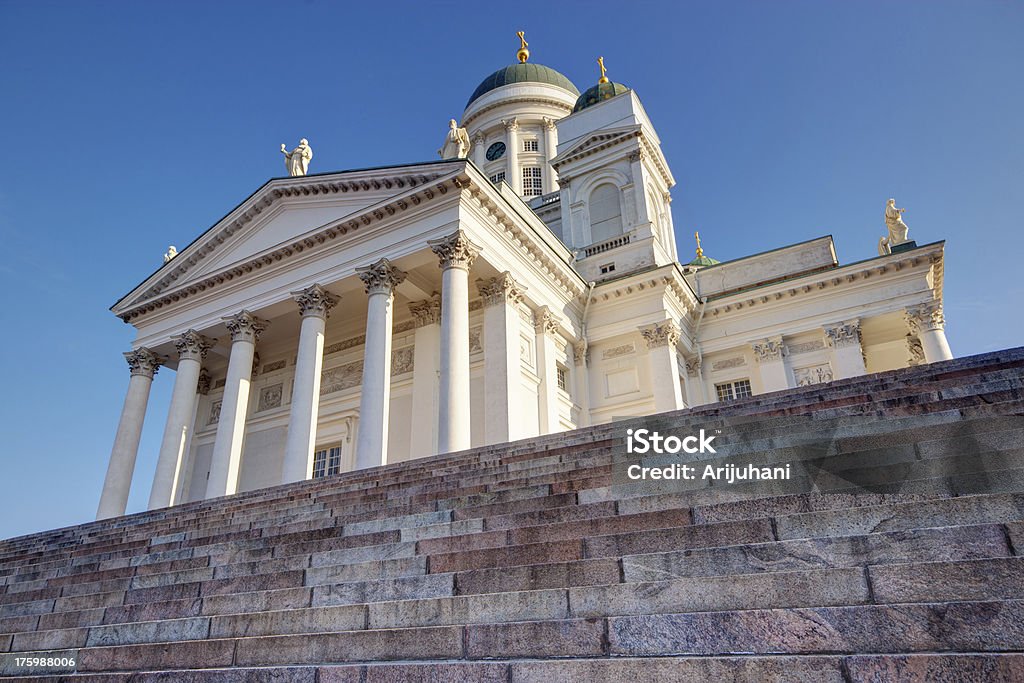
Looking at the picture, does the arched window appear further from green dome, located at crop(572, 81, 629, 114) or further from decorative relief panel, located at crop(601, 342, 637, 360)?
decorative relief panel, located at crop(601, 342, 637, 360)

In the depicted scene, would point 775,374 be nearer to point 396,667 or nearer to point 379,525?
point 379,525

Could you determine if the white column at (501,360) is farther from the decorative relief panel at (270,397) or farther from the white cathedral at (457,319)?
the decorative relief panel at (270,397)

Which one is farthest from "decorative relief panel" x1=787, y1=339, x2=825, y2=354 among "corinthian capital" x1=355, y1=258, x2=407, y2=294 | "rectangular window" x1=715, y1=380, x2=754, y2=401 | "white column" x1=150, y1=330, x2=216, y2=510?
"white column" x1=150, y1=330, x2=216, y2=510

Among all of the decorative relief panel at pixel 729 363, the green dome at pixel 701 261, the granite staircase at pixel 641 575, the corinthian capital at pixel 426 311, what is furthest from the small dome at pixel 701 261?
the granite staircase at pixel 641 575

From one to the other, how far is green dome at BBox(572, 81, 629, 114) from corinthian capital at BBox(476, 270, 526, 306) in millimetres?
13723

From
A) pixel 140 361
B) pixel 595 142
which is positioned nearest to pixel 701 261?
pixel 595 142

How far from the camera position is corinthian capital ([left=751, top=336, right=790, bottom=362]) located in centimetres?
2197

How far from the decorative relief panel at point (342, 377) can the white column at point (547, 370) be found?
6.23 meters

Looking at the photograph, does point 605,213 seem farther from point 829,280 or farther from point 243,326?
point 243,326

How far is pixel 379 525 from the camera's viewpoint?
669 cm

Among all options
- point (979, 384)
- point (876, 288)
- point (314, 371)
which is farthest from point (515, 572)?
point (876, 288)

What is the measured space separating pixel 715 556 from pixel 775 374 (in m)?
19.7

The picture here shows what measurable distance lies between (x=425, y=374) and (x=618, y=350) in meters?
6.93

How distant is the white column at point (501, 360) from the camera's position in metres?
16.2
